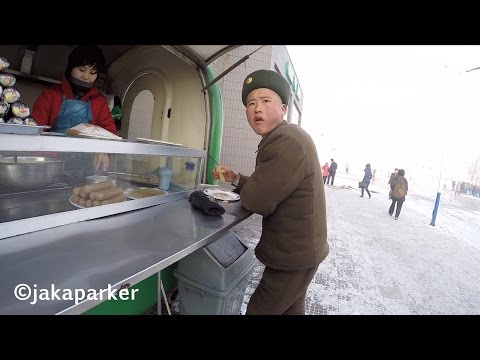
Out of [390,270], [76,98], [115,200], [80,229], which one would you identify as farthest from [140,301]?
[390,270]

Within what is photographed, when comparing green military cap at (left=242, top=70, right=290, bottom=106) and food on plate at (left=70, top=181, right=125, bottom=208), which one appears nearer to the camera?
food on plate at (left=70, top=181, right=125, bottom=208)

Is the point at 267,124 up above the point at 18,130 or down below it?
above

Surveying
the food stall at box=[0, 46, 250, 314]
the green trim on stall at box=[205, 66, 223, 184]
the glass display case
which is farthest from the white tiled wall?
the glass display case

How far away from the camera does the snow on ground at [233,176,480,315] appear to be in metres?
3.29

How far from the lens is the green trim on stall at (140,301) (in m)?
2.04

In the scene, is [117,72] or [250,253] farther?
[117,72]

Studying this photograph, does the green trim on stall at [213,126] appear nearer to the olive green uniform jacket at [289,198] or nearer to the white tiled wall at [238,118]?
the olive green uniform jacket at [289,198]

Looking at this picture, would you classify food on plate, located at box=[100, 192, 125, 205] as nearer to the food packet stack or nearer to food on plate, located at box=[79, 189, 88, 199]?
food on plate, located at box=[79, 189, 88, 199]

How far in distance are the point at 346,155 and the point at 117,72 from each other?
43.6 m

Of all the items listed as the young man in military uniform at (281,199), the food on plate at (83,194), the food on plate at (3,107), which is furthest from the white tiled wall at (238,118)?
the food on plate at (3,107)

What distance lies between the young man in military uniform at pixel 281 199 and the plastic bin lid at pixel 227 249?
17.1 inches

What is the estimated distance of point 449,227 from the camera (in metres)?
8.84

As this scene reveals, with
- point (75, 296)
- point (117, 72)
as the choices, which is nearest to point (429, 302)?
point (75, 296)
